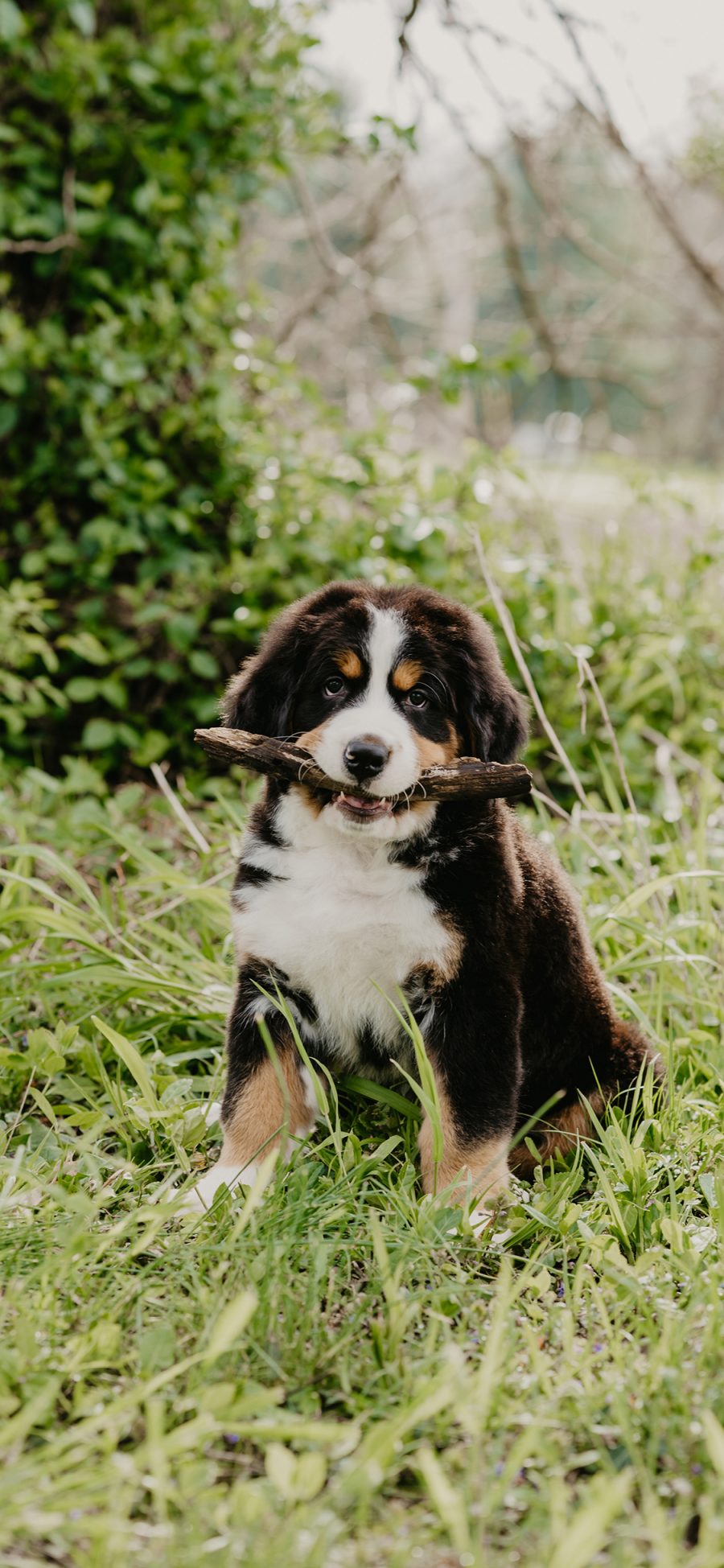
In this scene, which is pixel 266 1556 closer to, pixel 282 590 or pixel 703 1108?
pixel 703 1108

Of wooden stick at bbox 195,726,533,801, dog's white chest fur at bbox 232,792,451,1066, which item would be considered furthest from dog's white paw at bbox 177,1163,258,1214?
wooden stick at bbox 195,726,533,801

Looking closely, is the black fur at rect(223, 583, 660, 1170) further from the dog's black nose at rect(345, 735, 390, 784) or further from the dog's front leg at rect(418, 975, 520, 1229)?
the dog's black nose at rect(345, 735, 390, 784)

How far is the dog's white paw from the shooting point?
2.55 meters

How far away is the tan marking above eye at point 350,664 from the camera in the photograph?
2.82 metres

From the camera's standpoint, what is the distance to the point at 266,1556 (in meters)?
1.61

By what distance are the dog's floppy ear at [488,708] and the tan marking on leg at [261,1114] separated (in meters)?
0.82

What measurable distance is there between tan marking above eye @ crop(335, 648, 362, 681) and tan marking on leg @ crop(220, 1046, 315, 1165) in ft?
2.74

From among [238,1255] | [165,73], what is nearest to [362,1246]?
[238,1255]

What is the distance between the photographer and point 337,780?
265 cm

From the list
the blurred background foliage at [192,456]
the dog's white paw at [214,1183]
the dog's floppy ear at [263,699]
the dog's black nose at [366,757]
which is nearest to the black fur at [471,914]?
the dog's floppy ear at [263,699]

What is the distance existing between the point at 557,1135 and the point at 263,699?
1.24 metres

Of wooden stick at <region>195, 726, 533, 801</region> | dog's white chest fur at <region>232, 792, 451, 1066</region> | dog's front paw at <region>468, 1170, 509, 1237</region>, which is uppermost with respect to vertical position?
wooden stick at <region>195, 726, 533, 801</region>

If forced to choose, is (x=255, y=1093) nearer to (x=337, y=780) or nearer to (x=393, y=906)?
(x=393, y=906)

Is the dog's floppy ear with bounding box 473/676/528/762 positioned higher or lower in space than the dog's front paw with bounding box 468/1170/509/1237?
higher
